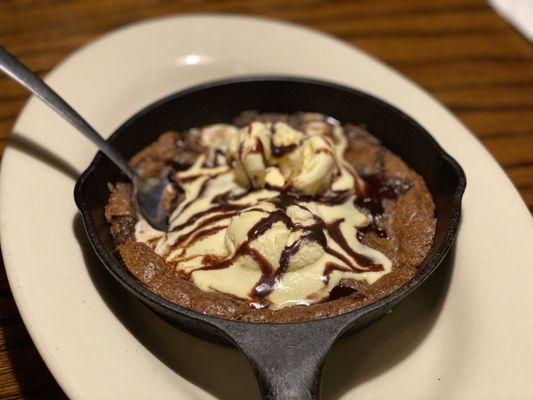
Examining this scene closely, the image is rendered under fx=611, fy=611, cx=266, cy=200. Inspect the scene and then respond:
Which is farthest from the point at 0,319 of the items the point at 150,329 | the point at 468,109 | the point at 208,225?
the point at 468,109

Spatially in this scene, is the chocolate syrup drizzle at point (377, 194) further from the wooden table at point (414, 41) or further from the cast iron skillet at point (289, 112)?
the wooden table at point (414, 41)

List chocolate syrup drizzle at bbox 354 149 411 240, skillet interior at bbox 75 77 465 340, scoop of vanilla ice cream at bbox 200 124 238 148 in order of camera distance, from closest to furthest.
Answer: skillet interior at bbox 75 77 465 340 < chocolate syrup drizzle at bbox 354 149 411 240 < scoop of vanilla ice cream at bbox 200 124 238 148

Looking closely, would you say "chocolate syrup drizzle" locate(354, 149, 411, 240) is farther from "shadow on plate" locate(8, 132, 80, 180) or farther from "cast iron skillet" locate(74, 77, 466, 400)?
"shadow on plate" locate(8, 132, 80, 180)

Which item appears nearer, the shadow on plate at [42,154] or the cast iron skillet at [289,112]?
the cast iron skillet at [289,112]

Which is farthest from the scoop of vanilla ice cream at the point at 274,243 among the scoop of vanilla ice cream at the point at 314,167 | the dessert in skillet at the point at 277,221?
the scoop of vanilla ice cream at the point at 314,167

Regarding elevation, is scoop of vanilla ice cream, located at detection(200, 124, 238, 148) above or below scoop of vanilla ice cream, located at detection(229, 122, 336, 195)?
below

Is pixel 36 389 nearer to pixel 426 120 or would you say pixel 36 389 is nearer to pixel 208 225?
pixel 208 225

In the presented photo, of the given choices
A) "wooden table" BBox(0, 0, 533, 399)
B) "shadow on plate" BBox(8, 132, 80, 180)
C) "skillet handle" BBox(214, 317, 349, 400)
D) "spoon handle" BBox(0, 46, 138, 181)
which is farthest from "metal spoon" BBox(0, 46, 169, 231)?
"skillet handle" BBox(214, 317, 349, 400)
